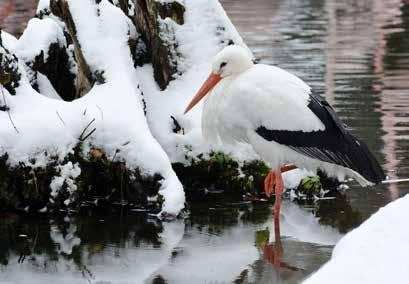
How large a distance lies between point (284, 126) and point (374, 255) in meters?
3.23

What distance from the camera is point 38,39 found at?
9938mm

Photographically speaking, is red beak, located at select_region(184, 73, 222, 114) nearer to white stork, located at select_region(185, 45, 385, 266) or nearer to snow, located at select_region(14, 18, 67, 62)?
white stork, located at select_region(185, 45, 385, 266)

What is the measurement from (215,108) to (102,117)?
3.38ft

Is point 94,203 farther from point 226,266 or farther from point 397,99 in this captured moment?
point 397,99

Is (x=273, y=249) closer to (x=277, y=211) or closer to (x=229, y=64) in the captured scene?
(x=277, y=211)

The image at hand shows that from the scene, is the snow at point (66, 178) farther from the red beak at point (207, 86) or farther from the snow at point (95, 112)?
the red beak at point (207, 86)

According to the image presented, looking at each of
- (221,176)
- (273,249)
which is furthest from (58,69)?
(273,249)

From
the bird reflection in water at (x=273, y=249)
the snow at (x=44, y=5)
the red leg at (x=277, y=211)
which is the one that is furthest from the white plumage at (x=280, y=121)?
the snow at (x=44, y=5)

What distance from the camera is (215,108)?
883cm

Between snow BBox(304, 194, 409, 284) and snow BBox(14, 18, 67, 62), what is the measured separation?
15.7ft

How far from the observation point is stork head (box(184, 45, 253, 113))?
29.0 feet

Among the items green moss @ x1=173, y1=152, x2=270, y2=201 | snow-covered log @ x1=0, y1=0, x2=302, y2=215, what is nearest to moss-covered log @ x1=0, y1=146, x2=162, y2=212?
snow-covered log @ x1=0, y1=0, x2=302, y2=215

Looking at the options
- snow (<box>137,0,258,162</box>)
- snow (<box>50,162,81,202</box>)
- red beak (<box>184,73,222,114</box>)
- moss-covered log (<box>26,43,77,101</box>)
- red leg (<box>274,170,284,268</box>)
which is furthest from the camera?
moss-covered log (<box>26,43,77,101</box>)

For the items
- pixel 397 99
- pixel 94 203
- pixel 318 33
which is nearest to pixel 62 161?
pixel 94 203
